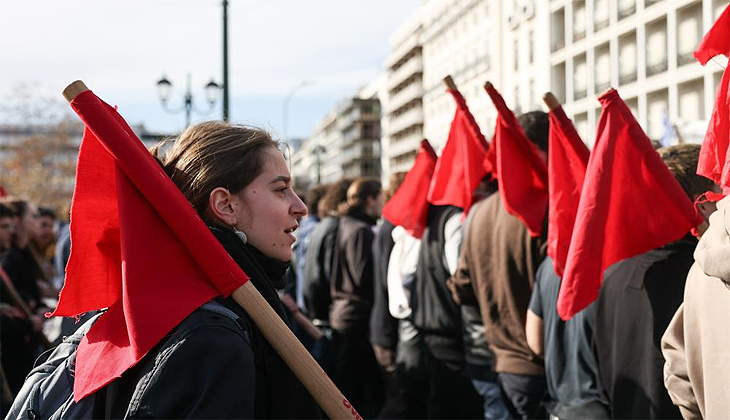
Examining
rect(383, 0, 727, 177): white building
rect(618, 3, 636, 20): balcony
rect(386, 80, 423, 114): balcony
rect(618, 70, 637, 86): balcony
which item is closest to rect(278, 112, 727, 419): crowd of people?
rect(383, 0, 727, 177): white building

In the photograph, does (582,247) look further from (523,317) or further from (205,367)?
(205,367)

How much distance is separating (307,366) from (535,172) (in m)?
3.12

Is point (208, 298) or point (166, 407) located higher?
point (208, 298)

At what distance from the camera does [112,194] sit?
2.23 m

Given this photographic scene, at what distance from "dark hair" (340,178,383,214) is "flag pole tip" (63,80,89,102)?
556 cm

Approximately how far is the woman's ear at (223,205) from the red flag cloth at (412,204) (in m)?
3.98

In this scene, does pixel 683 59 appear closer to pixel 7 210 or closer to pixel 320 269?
pixel 320 269

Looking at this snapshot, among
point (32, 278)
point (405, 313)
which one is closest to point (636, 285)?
point (405, 313)

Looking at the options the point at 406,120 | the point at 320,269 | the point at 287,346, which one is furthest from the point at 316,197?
the point at 406,120

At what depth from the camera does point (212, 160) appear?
7.37 feet

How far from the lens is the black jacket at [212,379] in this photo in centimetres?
182

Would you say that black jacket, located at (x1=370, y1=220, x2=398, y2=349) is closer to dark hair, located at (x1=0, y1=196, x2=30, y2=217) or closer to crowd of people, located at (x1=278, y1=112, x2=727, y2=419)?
crowd of people, located at (x1=278, y1=112, x2=727, y2=419)

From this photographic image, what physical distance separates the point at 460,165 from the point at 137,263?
4149 mm

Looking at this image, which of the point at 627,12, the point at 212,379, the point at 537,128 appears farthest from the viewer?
the point at 627,12
